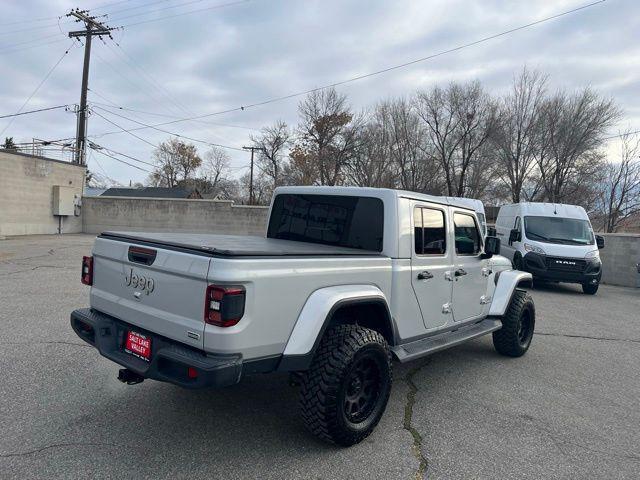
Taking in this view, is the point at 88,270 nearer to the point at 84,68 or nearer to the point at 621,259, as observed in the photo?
the point at 621,259

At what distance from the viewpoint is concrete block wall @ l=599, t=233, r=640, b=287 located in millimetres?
14711

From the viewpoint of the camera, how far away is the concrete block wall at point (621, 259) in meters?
14.7

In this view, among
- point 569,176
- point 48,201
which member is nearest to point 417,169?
point 569,176

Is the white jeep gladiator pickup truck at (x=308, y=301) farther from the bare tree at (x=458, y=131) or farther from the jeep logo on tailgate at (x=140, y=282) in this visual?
the bare tree at (x=458, y=131)

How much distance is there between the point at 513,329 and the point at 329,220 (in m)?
2.82

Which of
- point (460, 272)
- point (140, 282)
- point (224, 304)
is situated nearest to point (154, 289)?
point (140, 282)

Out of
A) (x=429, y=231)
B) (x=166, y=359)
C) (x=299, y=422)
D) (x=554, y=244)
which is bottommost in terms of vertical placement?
(x=299, y=422)

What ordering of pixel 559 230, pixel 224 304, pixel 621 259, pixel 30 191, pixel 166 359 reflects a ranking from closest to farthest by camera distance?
1. pixel 224 304
2. pixel 166 359
3. pixel 559 230
4. pixel 621 259
5. pixel 30 191

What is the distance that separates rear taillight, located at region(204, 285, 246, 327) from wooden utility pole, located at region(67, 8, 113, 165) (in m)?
26.4

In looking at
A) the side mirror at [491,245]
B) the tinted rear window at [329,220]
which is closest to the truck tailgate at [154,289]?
the tinted rear window at [329,220]

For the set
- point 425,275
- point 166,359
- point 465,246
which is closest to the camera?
point 166,359

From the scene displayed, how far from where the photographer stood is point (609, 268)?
1532 centimetres

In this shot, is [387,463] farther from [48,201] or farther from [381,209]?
[48,201]

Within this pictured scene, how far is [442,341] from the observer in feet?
13.6
